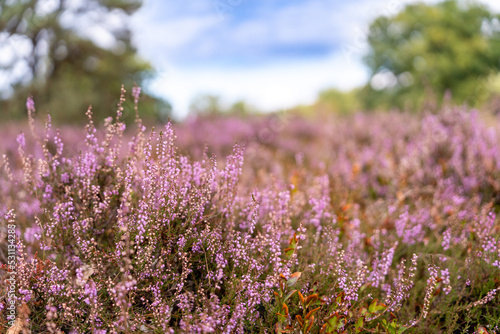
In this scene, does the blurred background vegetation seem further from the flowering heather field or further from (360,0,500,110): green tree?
the flowering heather field

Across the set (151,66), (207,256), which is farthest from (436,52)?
(207,256)

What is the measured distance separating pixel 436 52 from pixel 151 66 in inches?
484

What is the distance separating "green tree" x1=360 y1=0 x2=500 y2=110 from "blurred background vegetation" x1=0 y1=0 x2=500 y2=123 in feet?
0.13

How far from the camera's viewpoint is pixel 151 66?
679 inches

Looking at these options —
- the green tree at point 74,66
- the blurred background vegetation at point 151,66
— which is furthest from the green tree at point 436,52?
the green tree at point 74,66

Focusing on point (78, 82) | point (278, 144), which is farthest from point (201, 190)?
point (78, 82)

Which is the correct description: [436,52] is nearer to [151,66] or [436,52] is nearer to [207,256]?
[151,66]

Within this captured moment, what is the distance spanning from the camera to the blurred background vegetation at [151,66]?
1483cm

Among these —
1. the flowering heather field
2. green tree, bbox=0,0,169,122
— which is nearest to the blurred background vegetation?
green tree, bbox=0,0,169,122

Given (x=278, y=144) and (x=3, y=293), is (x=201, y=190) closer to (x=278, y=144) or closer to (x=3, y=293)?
(x=3, y=293)

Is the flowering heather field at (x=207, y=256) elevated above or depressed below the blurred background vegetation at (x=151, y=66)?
below

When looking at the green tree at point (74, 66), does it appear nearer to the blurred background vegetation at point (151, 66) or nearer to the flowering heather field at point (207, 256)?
the blurred background vegetation at point (151, 66)

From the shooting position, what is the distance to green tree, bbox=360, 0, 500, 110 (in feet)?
54.1

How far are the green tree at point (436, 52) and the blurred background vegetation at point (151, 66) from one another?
0.04 meters
